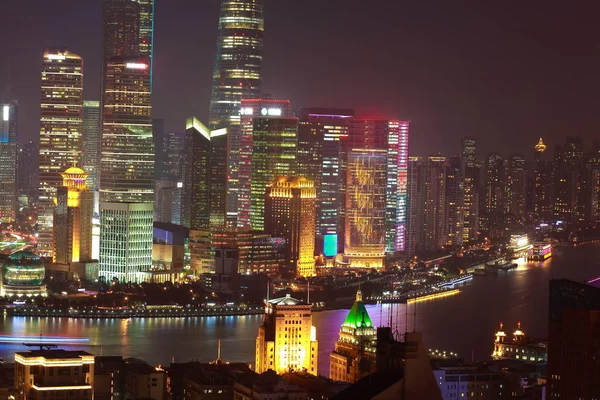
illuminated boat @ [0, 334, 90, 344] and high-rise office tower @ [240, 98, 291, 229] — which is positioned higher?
high-rise office tower @ [240, 98, 291, 229]

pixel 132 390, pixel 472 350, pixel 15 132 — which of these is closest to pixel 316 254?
pixel 15 132

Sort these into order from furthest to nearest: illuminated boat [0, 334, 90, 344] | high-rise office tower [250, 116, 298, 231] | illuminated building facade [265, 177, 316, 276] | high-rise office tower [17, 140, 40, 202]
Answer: high-rise office tower [17, 140, 40, 202] < high-rise office tower [250, 116, 298, 231] < illuminated building facade [265, 177, 316, 276] < illuminated boat [0, 334, 90, 344]

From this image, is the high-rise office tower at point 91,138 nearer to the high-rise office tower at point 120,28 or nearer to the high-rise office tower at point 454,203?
the high-rise office tower at point 120,28

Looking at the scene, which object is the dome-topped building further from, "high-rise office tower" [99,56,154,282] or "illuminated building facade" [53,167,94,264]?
"high-rise office tower" [99,56,154,282]

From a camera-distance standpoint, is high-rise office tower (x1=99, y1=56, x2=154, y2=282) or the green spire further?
high-rise office tower (x1=99, y1=56, x2=154, y2=282)

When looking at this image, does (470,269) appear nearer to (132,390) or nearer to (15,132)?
(15,132)

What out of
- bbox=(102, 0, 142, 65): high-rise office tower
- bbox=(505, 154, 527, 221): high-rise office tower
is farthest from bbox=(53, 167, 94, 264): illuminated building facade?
bbox=(505, 154, 527, 221): high-rise office tower

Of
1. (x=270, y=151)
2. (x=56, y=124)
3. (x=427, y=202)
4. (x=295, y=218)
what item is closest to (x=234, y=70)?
(x=270, y=151)

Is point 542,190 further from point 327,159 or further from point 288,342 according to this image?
point 288,342
